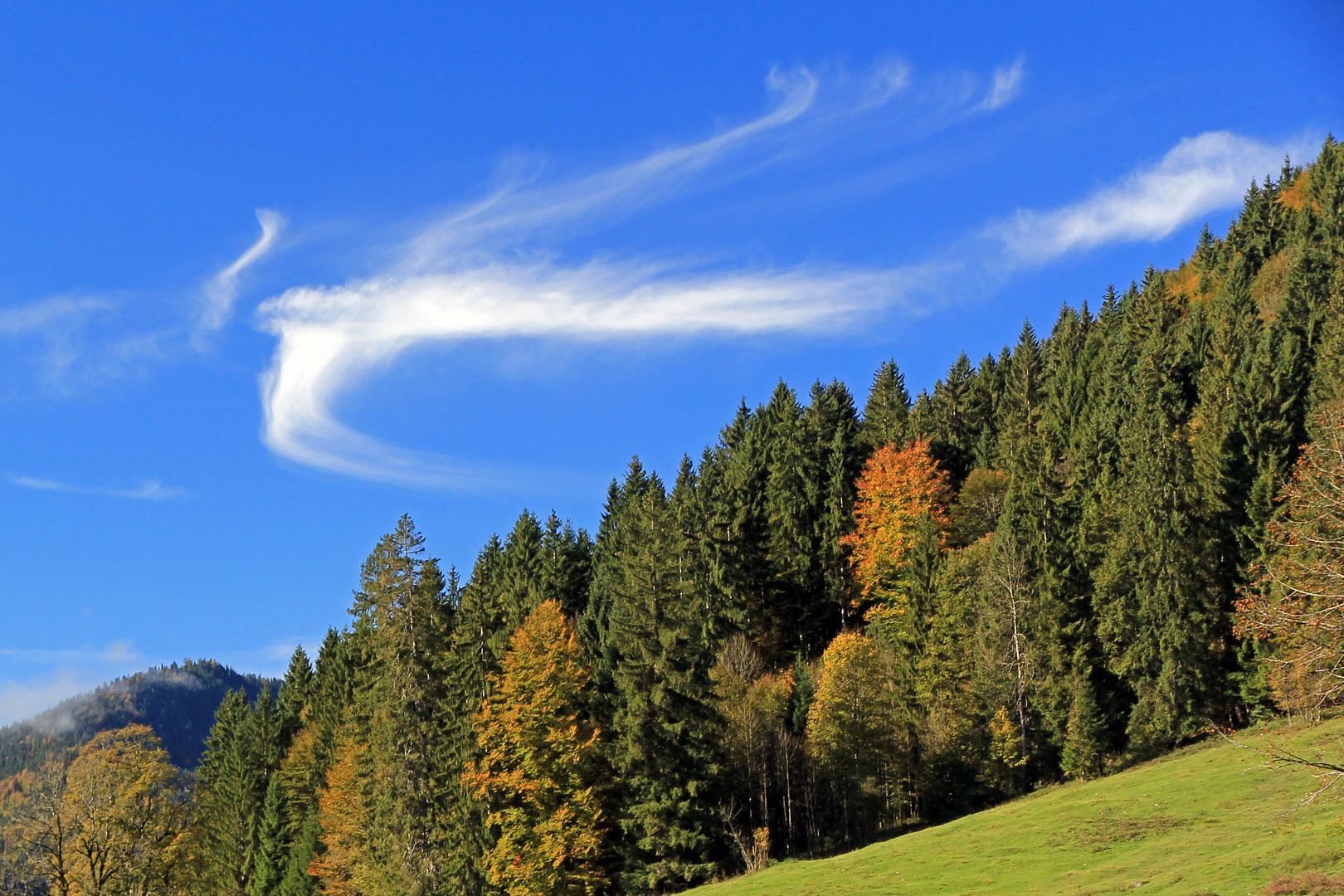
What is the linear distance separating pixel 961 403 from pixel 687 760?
7620 centimetres

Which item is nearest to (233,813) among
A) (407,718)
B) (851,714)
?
(407,718)

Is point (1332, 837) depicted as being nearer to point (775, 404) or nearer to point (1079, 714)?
point (1079, 714)

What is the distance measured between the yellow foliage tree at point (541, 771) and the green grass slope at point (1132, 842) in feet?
31.6

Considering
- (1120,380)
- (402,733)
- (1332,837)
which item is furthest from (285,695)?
(1332,837)

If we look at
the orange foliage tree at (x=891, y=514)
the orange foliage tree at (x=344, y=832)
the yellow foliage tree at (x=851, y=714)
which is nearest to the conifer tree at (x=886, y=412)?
the orange foliage tree at (x=891, y=514)

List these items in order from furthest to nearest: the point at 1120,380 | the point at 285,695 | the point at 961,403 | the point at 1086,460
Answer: the point at 961,403
the point at 285,695
the point at 1120,380
the point at 1086,460

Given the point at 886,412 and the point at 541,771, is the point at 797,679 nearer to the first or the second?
the point at 541,771

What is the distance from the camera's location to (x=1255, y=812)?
127 feet

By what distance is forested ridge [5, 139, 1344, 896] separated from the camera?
5928 cm

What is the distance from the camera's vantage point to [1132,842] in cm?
3934

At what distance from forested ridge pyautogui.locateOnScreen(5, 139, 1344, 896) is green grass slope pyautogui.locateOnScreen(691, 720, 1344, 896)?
4.63 m

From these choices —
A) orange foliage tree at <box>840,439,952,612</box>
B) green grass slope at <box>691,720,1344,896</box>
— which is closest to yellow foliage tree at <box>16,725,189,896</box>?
green grass slope at <box>691,720,1344,896</box>

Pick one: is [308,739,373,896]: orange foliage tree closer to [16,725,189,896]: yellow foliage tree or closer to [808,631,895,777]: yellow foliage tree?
[16,725,189,896]: yellow foliage tree

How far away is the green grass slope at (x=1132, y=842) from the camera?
104 feet
